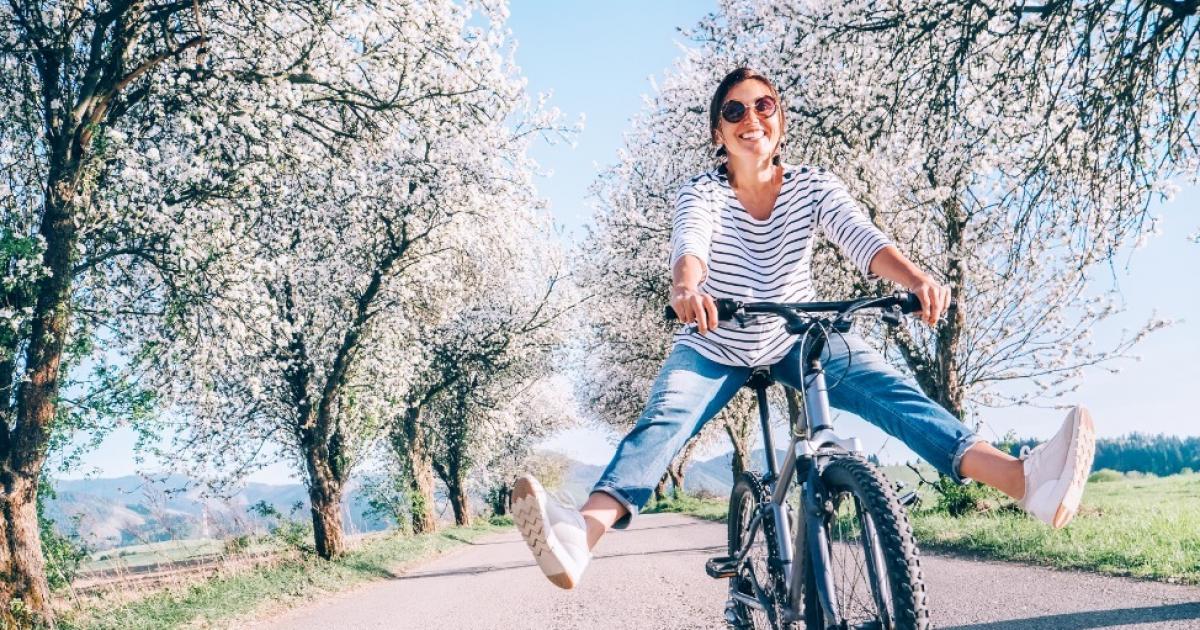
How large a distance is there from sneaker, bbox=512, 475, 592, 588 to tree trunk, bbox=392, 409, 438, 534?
22336 mm

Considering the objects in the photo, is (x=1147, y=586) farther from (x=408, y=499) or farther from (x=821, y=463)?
(x=408, y=499)

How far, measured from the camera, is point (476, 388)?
95.6 ft

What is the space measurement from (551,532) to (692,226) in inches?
51.9

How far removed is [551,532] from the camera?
2.63 meters

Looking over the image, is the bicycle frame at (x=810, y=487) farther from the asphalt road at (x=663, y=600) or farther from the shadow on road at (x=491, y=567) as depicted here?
the shadow on road at (x=491, y=567)

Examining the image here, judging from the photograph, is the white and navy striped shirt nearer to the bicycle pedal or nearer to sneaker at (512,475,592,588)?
sneaker at (512,475,592,588)

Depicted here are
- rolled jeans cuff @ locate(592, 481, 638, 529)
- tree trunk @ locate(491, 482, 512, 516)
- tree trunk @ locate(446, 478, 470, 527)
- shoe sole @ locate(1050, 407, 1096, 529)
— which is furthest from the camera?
tree trunk @ locate(491, 482, 512, 516)

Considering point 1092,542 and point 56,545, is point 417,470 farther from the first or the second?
point 1092,542

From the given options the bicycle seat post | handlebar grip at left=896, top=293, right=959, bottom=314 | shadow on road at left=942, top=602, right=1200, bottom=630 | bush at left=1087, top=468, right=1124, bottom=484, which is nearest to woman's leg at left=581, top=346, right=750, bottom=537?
the bicycle seat post

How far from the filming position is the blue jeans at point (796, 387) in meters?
2.70

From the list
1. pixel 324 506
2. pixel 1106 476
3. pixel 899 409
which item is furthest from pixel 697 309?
pixel 1106 476

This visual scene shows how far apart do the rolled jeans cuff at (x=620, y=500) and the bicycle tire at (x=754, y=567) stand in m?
0.68

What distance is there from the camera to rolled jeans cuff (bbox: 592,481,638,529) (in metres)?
2.88

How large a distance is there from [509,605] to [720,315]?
611cm
